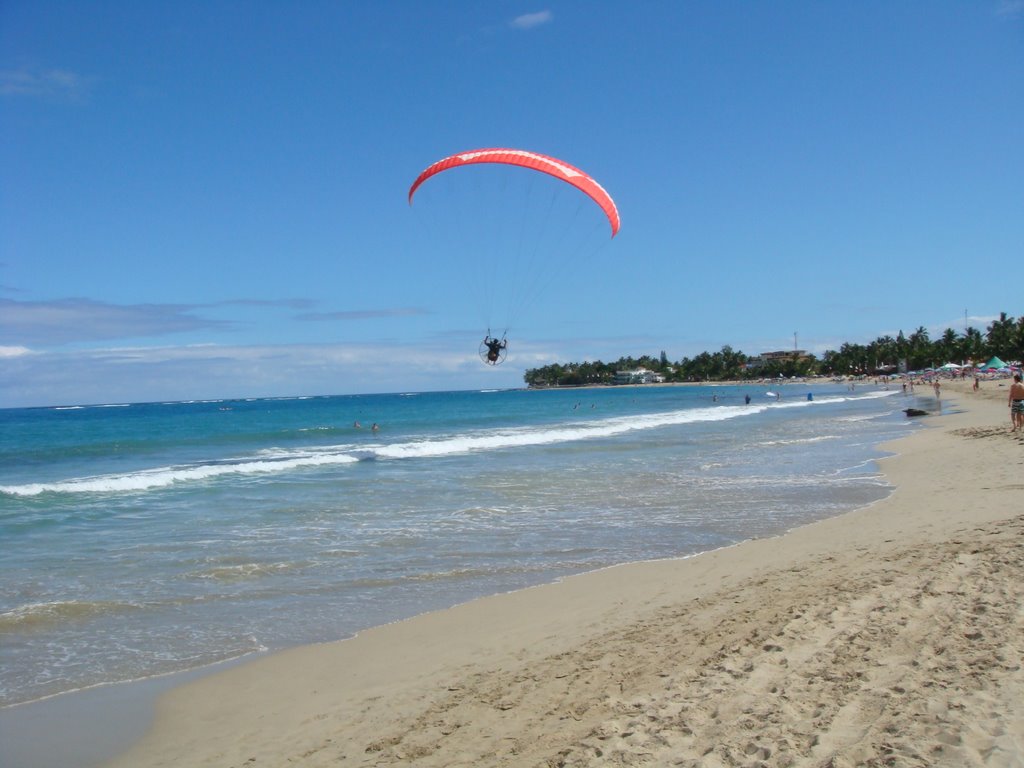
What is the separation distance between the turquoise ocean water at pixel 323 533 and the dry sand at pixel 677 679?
1147mm

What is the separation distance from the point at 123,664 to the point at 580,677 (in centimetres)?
412

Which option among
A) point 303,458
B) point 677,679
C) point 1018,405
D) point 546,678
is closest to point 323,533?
point 546,678

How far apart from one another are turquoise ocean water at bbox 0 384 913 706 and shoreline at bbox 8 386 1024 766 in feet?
2.90

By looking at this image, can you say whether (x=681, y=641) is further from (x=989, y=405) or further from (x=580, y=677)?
(x=989, y=405)

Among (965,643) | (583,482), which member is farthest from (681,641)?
(583,482)

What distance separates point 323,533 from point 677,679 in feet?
27.7

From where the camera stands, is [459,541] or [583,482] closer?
[459,541]

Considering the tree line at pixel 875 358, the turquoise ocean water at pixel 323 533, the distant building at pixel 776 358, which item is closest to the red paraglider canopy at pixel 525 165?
the turquoise ocean water at pixel 323 533

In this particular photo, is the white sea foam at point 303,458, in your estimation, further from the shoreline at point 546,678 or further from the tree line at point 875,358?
the tree line at point 875,358

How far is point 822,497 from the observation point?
13812mm

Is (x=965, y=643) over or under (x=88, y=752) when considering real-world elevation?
over

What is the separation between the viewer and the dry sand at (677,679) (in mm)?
3816

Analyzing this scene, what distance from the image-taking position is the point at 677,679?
4777mm

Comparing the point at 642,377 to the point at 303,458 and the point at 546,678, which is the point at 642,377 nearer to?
the point at 303,458
